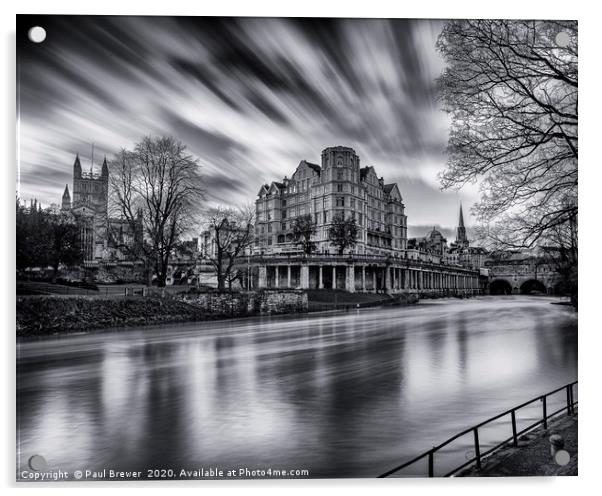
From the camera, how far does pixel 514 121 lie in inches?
174

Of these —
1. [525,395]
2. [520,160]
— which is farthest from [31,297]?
[520,160]

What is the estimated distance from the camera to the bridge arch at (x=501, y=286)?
4.79 meters

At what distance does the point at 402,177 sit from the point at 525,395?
2430 millimetres

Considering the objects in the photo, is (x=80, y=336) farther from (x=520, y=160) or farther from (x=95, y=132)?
(x=520, y=160)

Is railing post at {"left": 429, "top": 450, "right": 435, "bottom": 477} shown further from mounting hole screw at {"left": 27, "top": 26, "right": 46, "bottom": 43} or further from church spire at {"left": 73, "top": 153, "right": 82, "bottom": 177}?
mounting hole screw at {"left": 27, "top": 26, "right": 46, "bottom": 43}

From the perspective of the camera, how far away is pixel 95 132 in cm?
416

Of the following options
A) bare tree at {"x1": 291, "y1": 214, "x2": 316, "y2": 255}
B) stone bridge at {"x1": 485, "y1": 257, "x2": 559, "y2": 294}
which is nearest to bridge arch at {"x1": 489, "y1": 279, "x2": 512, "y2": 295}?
stone bridge at {"x1": 485, "y1": 257, "x2": 559, "y2": 294}

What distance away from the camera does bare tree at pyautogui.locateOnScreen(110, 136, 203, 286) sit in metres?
4.39

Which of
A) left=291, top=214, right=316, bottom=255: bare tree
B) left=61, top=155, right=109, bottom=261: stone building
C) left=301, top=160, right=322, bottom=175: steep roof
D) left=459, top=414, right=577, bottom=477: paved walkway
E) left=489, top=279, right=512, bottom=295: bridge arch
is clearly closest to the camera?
left=459, top=414, right=577, bottom=477: paved walkway

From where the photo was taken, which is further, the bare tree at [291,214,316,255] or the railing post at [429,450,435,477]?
the bare tree at [291,214,316,255]

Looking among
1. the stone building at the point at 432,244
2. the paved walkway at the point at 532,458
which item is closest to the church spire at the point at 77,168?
the stone building at the point at 432,244

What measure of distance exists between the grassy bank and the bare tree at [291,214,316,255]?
4.91ft

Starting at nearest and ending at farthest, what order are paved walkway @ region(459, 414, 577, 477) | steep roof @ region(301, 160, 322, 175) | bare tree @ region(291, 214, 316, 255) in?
1. paved walkway @ region(459, 414, 577, 477)
2. steep roof @ region(301, 160, 322, 175)
3. bare tree @ region(291, 214, 316, 255)

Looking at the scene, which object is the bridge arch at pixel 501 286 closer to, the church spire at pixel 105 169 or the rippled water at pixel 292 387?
the rippled water at pixel 292 387
